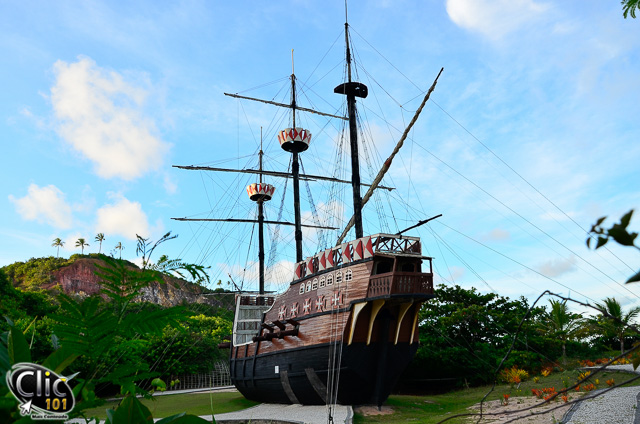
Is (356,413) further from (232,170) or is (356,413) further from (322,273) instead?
(232,170)

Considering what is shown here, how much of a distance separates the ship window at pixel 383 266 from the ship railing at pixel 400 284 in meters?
0.48

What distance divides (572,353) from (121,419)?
25.1 metres

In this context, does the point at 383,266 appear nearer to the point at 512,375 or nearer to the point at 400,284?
the point at 400,284

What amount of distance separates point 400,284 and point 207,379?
21.5 metres

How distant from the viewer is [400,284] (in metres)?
12.9

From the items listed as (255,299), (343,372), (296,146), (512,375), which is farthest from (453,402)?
(296,146)

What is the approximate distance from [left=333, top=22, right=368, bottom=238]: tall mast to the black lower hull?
4.07 m

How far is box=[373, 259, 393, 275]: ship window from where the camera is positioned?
44.6ft

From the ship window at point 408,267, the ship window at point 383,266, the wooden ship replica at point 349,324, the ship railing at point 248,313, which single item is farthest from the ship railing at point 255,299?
the ship window at point 408,267

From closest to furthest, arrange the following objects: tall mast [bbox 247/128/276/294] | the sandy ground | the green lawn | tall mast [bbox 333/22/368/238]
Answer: the sandy ground < the green lawn < tall mast [bbox 333/22/368/238] < tall mast [bbox 247/128/276/294]

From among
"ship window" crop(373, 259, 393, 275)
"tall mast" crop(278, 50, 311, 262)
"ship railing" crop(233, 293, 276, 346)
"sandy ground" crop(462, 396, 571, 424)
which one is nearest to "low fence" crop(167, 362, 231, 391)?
"ship railing" crop(233, 293, 276, 346)

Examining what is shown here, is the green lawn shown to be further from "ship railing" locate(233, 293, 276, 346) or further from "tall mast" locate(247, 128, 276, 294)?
"tall mast" locate(247, 128, 276, 294)

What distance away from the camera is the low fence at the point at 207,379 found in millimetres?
28688

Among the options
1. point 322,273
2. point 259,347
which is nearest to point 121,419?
point 322,273
